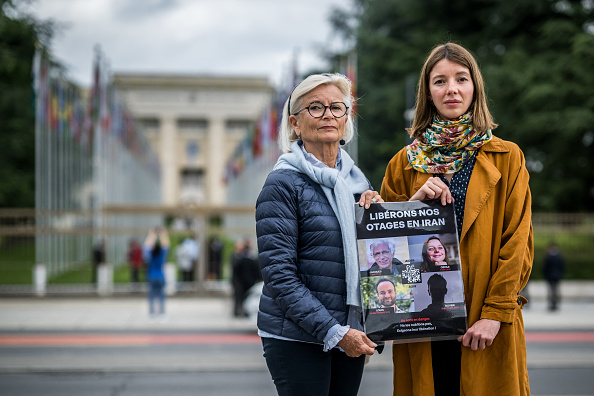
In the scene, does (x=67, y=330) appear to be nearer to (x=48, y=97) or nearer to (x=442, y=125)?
(x=48, y=97)

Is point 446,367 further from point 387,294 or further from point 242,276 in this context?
point 242,276

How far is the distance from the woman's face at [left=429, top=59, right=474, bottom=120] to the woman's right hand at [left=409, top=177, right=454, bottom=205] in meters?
0.30

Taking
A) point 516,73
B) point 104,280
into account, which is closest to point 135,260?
point 104,280

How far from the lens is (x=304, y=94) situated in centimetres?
280

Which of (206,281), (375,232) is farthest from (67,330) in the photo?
(375,232)

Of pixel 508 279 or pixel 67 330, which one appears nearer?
pixel 508 279

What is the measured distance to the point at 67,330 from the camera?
13000 mm

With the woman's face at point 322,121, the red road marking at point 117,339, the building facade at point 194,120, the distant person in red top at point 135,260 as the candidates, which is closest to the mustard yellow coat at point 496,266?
the woman's face at point 322,121

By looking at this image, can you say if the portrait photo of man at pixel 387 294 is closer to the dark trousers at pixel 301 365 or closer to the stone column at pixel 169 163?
the dark trousers at pixel 301 365

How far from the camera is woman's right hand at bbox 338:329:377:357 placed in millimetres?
2539

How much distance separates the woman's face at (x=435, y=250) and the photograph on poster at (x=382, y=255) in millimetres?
93

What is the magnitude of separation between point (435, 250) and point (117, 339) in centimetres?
1001

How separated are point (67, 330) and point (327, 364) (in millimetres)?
11438

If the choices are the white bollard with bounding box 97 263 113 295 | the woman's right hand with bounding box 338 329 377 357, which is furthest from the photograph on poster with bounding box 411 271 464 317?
the white bollard with bounding box 97 263 113 295
